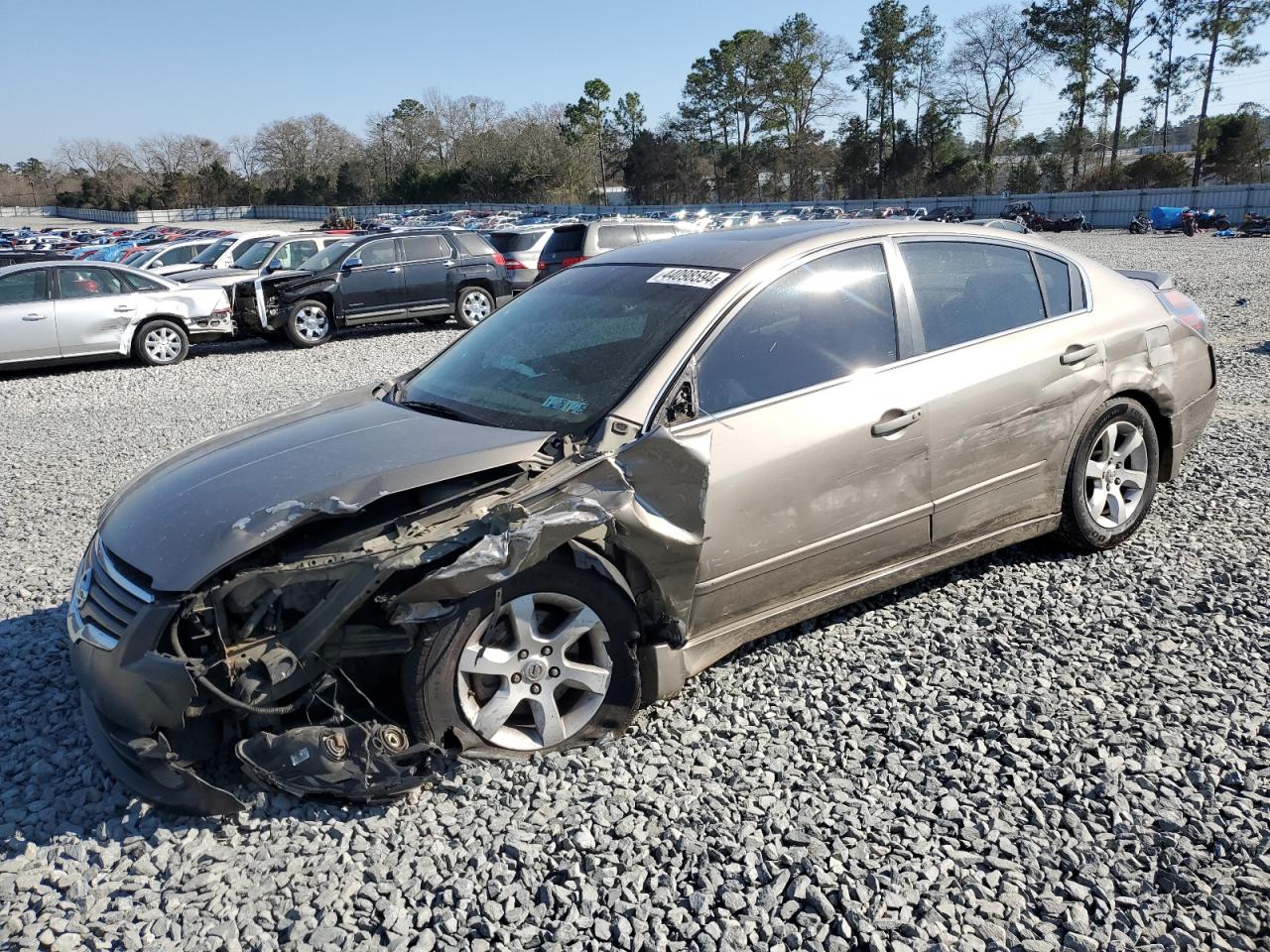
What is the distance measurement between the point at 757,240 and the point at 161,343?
11.5 m

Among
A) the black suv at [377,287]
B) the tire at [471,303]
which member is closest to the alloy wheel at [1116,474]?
the black suv at [377,287]

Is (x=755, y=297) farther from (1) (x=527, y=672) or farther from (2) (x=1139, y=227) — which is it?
(2) (x=1139, y=227)

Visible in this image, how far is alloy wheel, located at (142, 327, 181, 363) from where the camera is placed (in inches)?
508

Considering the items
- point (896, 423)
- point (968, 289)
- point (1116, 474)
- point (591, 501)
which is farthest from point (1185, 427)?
point (591, 501)

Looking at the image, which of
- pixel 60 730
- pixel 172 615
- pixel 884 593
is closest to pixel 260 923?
pixel 172 615

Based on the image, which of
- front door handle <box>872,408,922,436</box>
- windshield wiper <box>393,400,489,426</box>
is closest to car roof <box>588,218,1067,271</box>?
front door handle <box>872,408,922,436</box>

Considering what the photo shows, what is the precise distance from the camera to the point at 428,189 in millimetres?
81312

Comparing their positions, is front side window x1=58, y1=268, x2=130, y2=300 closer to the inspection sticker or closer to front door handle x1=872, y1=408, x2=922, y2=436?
the inspection sticker

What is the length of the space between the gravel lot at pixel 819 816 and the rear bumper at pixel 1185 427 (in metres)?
0.69

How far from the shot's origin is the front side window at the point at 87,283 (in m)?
12.4

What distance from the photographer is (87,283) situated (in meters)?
12.6

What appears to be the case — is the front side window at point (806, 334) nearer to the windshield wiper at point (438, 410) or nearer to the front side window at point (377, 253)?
the windshield wiper at point (438, 410)

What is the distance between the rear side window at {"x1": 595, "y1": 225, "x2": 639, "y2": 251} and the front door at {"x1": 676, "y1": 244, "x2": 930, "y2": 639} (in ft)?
41.0

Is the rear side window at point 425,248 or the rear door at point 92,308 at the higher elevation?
the rear side window at point 425,248
